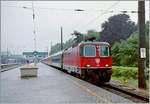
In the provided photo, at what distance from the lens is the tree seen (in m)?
74.8

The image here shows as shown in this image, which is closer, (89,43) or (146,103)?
(146,103)

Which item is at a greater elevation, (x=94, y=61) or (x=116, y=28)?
(x=116, y=28)

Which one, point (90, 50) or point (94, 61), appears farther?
point (90, 50)

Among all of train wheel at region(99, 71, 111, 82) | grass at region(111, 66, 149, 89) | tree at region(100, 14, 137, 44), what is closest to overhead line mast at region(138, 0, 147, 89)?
grass at region(111, 66, 149, 89)

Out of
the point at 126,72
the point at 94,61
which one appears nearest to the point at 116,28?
the point at 126,72

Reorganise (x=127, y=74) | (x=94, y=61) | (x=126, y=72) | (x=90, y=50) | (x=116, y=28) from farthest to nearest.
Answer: (x=116, y=28), (x=126, y=72), (x=127, y=74), (x=90, y=50), (x=94, y=61)

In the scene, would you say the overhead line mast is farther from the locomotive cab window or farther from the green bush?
the green bush

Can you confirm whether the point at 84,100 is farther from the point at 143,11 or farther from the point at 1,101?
the point at 143,11

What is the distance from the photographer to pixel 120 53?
1809 inches

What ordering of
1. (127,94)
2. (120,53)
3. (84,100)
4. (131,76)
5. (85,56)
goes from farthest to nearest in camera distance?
1. (120,53)
2. (131,76)
3. (85,56)
4. (127,94)
5. (84,100)

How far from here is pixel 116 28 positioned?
77.6m

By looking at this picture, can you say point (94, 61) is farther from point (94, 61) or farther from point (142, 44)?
point (142, 44)

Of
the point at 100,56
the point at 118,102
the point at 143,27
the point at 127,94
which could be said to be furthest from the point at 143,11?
the point at 118,102

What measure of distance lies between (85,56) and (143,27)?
6.54 m
